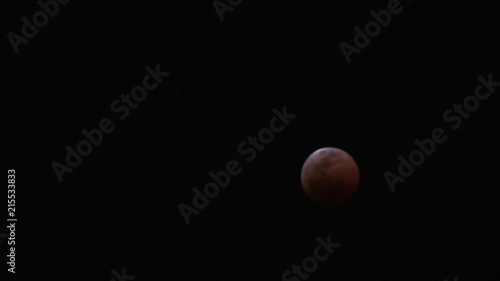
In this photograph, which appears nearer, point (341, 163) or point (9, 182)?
point (341, 163)

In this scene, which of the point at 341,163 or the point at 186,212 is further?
the point at 186,212

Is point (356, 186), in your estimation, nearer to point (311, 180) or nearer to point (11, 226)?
point (311, 180)

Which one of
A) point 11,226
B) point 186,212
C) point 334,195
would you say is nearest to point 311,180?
point 334,195

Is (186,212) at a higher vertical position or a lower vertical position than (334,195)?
higher

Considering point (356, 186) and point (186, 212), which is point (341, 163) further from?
point (186, 212)

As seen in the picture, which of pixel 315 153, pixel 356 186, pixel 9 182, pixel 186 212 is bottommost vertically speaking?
pixel 356 186

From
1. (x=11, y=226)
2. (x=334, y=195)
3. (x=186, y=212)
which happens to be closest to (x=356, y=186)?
(x=334, y=195)
